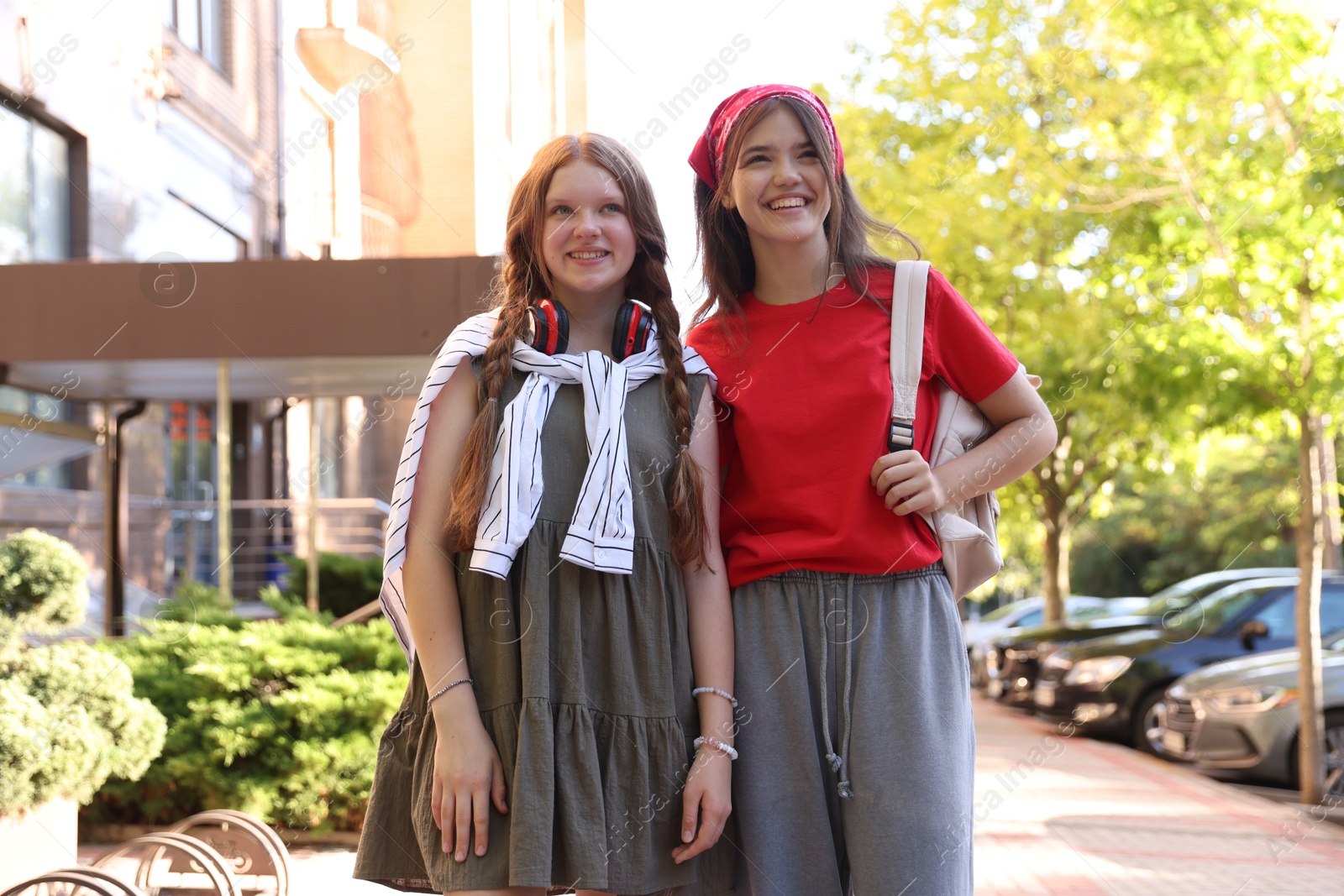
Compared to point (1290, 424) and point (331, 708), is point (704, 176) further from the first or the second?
point (1290, 424)

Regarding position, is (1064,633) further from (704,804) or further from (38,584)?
(704,804)

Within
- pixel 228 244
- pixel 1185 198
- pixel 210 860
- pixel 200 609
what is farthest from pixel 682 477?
pixel 228 244

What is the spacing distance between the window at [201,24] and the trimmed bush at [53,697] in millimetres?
10442

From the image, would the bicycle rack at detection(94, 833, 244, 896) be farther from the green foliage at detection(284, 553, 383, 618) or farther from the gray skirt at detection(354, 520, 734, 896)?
the green foliage at detection(284, 553, 383, 618)

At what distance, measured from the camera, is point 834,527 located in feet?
7.74

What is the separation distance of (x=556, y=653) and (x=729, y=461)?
1.92 ft

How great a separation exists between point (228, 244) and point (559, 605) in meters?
13.7

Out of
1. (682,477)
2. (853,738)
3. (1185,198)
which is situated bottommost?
(853,738)

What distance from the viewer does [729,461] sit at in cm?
254

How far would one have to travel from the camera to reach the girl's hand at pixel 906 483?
2317 millimetres

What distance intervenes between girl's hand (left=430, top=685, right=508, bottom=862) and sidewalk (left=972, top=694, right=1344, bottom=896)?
282cm

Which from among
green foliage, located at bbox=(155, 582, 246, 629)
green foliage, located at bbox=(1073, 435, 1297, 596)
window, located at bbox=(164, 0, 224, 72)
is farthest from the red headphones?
green foliage, located at bbox=(1073, 435, 1297, 596)

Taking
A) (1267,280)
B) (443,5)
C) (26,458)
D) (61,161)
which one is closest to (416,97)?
(443,5)

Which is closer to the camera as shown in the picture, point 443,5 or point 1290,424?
point 1290,424
